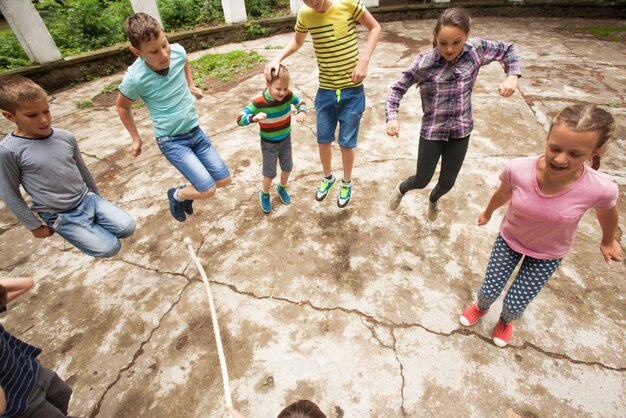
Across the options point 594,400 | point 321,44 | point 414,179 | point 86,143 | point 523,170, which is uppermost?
point 321,44

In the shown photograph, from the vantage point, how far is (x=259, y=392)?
1848mm

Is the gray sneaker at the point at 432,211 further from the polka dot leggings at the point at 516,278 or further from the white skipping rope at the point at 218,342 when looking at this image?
the white skipping rope at the point at 218,342

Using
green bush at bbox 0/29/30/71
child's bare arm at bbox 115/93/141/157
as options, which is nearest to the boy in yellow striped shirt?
child's bare arm at bbox 115/93/141/157

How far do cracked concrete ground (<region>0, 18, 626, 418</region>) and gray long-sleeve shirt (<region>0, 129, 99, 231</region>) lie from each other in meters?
0.73

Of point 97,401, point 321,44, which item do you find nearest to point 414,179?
point 321,44

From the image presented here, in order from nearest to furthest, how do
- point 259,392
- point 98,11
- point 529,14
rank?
point 259,392, point 98,11, point 529,14

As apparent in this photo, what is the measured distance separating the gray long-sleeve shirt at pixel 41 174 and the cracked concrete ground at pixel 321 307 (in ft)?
2.41

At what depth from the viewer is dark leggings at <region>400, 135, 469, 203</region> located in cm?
233

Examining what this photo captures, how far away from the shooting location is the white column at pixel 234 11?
7.71 m

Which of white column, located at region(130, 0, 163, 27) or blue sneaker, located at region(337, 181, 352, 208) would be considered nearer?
blue sneaker, located at region(337, 181, 352, 208)

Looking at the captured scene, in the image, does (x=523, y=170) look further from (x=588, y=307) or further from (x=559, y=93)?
(x=559, y=93)

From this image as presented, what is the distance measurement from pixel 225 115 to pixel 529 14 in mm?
9104

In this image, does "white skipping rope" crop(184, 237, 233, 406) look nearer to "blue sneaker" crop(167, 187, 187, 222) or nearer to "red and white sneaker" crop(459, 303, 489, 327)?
"blue sneaker" crop(167, 187, 187, 222)

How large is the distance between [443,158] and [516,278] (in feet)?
3.30
